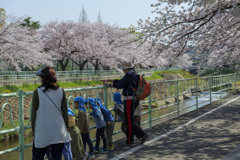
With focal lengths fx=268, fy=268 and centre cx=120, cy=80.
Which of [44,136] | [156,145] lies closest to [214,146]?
[156,145]

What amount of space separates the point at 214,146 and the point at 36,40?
2761 centimetres

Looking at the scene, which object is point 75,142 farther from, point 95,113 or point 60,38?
point 60,38

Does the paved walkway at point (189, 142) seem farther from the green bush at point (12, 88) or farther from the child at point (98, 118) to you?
the green bush at point (12, 88)

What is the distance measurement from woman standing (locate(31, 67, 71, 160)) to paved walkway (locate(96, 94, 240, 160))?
168cm

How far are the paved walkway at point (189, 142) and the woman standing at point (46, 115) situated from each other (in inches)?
66.1

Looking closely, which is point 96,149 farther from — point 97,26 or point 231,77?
point 97,26

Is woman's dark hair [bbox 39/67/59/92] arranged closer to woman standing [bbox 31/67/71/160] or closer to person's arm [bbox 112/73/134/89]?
woman standing [bbox 31/67/71/160]

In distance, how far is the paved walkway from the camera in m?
4.82

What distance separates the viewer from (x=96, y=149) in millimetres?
5234

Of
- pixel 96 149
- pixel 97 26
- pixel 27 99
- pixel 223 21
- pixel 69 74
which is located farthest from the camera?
pixel 97 26

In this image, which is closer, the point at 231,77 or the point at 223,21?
the point at 223,21

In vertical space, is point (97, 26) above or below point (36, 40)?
above

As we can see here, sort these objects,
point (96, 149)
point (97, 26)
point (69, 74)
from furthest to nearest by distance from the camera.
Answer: point (97, 26) → point (69, 74) → point (96, 149)

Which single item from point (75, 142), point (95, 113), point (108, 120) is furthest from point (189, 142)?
point (75, 142)
